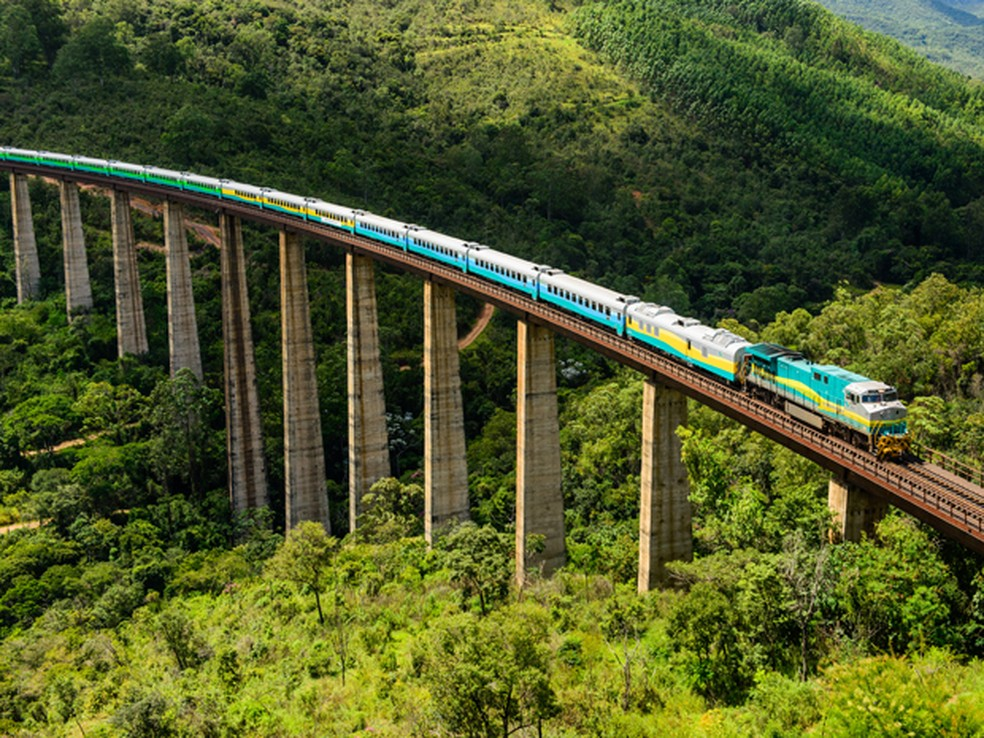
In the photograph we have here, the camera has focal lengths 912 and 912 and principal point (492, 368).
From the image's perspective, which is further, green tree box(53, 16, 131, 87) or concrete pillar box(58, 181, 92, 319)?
green tree box(53, 16, 131, 87)

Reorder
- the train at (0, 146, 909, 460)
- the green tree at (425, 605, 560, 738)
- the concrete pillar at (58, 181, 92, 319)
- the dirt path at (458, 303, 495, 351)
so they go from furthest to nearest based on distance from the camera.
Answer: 1. the dirt path at (458, 303, 495, 351)
2. the concrete pillar at (58, 181, 92, 319)
3. the train at (0, 146, 909, 460)
4. the green tree at (425, 605, 560, 738)

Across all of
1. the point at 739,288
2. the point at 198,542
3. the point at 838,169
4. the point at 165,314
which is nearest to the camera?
the point at 198,542

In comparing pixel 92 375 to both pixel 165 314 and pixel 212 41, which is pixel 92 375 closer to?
pixel 165 314

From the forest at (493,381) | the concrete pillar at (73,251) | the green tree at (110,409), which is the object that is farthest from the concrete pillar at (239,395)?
the concrete pillar at (73,251)

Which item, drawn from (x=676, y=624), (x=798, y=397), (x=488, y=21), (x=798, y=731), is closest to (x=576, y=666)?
(x=676, y=624)

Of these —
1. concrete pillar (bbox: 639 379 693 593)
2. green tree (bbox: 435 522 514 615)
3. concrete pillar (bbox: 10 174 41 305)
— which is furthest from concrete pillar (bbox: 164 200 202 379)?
concrete pillar (bbox: 639 379 693 593)

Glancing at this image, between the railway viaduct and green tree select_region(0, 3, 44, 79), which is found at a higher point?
green tree select_region(0, 3, 44, 79)

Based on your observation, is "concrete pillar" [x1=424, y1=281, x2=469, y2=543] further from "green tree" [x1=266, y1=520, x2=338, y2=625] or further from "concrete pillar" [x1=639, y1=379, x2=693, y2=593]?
"concrete pillar" [x1=639, y1=379, x2=693, y2=593]

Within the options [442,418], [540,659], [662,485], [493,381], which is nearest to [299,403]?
[442,418]
